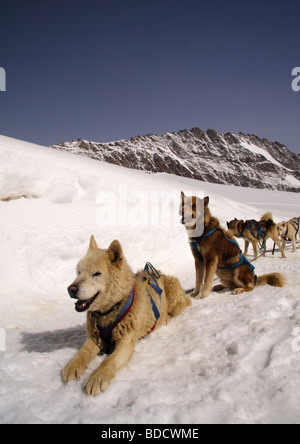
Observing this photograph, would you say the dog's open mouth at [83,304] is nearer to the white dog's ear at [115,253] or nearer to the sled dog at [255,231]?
the white dog's ear at [115,253]

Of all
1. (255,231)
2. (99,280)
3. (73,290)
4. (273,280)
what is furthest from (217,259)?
(255,231)

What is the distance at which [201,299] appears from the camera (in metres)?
4.34

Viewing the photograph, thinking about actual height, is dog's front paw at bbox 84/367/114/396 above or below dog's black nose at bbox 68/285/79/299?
below

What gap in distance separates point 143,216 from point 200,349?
583 centimetres

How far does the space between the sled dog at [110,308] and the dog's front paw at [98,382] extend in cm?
3

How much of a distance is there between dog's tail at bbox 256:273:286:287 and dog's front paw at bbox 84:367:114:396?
3436mm

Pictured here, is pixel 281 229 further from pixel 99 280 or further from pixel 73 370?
pixel 73 370

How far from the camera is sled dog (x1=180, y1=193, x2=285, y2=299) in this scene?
4508 millimetres

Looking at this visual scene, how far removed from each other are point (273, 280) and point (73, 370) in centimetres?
367

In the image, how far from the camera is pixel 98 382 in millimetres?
1950

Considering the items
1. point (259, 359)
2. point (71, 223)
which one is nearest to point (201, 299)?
point (259, 359)

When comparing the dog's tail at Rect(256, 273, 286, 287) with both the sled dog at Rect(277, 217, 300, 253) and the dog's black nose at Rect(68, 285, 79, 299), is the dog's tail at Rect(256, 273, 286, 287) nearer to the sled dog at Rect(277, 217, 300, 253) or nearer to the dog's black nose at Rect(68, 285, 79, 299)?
the dog's black nose at Rect(68, 285, 79, 299)

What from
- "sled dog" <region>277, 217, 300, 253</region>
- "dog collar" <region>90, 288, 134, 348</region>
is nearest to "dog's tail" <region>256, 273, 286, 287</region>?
"dog collar" <region>90, 288, 134, 348</region>
